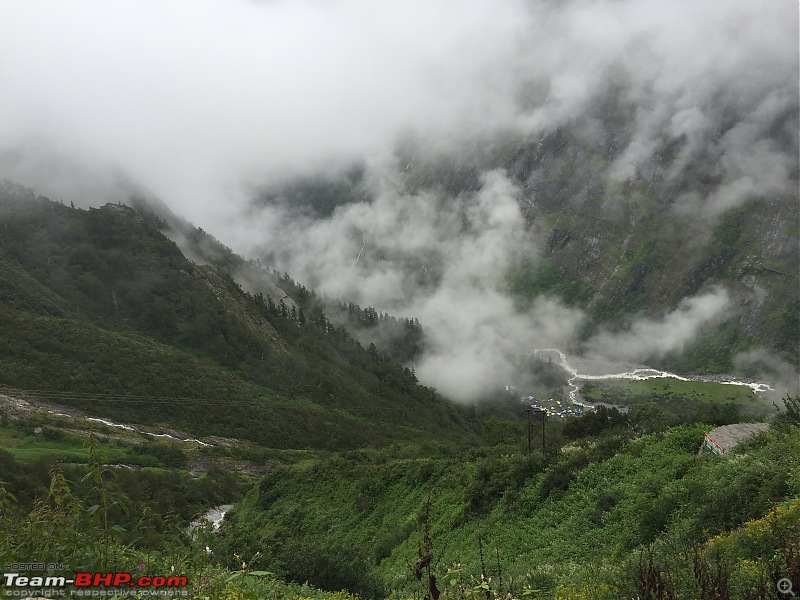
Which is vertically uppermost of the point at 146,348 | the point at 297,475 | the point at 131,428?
the point at 146,348

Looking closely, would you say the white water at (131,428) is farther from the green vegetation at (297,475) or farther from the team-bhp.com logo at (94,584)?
the team-bhp.com logo at (94,584)

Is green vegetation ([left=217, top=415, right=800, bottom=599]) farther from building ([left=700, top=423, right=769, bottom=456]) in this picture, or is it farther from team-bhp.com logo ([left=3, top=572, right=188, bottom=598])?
team-bhp.com logo ([left=3, top=572, right=188, bottom=598])

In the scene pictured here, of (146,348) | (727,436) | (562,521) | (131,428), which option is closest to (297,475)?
(562,521)

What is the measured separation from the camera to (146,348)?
143750mm

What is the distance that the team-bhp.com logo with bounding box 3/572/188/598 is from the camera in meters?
7.27

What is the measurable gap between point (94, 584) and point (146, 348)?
152152 millimetres

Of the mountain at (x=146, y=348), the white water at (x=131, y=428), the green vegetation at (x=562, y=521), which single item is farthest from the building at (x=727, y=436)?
the mountain at (x=146, y=348)

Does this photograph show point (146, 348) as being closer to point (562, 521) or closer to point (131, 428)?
point (131, 428)

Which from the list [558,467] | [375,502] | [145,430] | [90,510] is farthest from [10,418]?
[90,510]

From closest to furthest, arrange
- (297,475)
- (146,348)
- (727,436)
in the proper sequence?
(727,436), (297,475), (146,348)

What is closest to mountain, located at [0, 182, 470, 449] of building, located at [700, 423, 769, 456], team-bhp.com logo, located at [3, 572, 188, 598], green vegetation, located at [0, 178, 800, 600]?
green vegetation, located at [0, 178, 800, 600]

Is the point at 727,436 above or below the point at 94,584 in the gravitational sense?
above

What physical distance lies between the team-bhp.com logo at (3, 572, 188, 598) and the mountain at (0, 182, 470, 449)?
122m

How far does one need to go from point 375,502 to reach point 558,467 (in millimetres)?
20034
